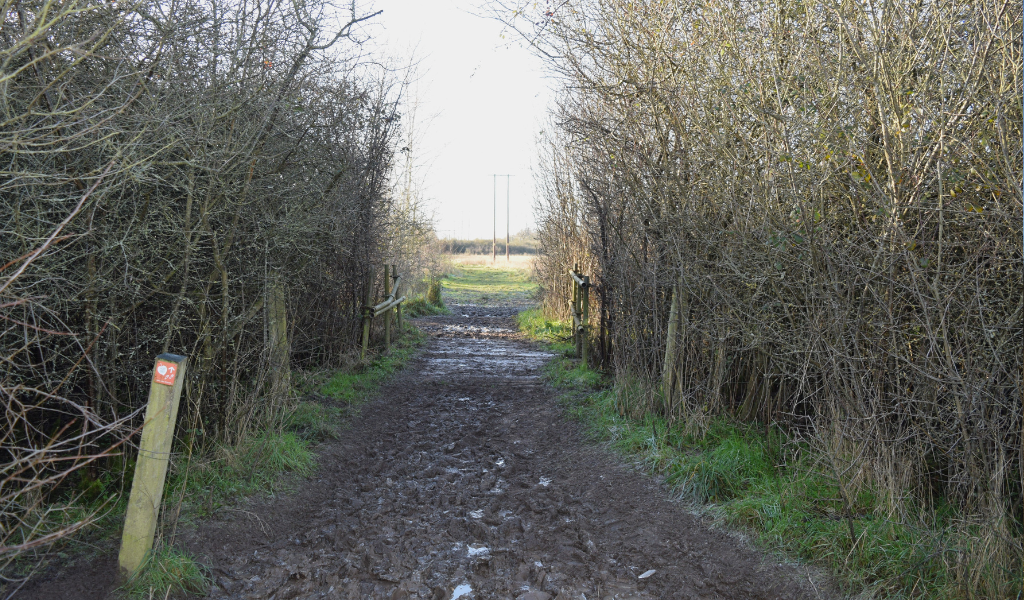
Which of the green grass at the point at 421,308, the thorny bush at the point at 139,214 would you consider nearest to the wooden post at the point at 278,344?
the thorny bush at the point at 139,214

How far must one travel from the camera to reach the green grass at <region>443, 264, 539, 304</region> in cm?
2786

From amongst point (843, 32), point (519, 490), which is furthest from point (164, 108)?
point (843, 32)

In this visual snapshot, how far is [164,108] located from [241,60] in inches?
37.3

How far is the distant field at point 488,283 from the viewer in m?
27.9

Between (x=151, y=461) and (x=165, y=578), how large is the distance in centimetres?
64

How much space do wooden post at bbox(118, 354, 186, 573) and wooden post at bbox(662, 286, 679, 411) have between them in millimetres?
4518

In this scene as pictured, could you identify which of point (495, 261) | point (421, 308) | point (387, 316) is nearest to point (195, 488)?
point (387, 316)

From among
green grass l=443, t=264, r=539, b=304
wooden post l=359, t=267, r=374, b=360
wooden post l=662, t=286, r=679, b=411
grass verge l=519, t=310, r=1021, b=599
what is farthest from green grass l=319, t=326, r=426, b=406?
green grass l=443, t=264, r=539, b=304

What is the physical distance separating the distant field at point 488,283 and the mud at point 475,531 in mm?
15886

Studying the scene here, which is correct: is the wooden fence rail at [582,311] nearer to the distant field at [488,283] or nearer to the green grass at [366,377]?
the green grass at [366,377]

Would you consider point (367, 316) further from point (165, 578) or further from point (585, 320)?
point (165, 578)

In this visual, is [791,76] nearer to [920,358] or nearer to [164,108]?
[920,358]

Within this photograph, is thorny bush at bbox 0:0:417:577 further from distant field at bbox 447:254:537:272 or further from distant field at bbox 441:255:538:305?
distant field at bbox 447:254:537:272

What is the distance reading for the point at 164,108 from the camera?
455 centimetres
